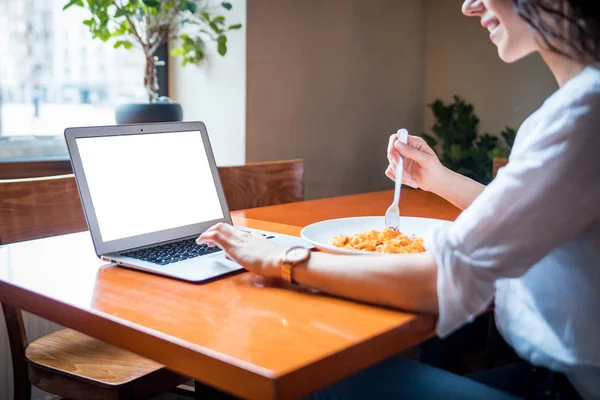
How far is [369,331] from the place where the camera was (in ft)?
2.42

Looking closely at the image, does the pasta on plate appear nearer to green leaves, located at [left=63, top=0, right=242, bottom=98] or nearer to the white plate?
the white plate

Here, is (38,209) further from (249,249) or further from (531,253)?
(531,253)

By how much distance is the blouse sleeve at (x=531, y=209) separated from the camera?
0.74 metres

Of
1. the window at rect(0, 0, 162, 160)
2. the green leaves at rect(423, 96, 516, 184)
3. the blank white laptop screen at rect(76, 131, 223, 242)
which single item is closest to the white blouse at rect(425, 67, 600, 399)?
the blank white laptop screen at rect(76, 131, 223, 242)

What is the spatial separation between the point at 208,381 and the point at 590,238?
0.50 metres

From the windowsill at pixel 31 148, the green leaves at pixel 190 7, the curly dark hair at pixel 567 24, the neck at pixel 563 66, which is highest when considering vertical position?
the green leaves at pixel 190 7

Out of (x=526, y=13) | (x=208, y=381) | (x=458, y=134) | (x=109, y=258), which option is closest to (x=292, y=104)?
(x=458, y=134)

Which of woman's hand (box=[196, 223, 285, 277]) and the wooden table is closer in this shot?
the wooden table

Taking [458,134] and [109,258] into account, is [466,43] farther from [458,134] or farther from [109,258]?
[109,258]

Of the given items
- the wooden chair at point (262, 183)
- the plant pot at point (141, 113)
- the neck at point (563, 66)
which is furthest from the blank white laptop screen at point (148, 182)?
the plant pot at point (141, 113)

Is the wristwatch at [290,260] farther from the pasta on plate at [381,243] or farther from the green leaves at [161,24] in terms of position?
the green leaves at [161,24]

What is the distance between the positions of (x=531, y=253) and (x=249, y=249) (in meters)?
0.40

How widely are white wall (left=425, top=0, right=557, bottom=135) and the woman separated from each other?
2153 mm

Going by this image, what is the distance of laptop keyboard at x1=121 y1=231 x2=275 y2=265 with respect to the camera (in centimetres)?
103
